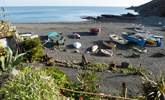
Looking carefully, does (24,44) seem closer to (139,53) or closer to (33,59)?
(33,59)

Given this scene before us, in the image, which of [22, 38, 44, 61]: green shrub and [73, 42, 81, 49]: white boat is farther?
[73, 42, 81, 49]: white boat

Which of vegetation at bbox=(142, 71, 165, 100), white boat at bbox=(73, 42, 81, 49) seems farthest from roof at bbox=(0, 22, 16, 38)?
vegetation at bbox=(142, 71, 165, 100)

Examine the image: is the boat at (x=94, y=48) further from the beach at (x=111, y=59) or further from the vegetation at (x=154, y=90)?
the vegetation at (x=154, y=90)

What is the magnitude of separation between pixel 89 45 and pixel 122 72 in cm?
1388

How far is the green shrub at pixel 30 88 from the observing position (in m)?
12.2

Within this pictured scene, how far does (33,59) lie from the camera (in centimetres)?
3052

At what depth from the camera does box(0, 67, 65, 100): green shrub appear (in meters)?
12.2

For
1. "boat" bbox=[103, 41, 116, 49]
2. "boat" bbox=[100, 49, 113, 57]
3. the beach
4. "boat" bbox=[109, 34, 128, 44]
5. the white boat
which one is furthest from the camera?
"boat" bbox=[109, 34, 128, 44]

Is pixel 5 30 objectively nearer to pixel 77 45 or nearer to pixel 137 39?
pixel 77 45

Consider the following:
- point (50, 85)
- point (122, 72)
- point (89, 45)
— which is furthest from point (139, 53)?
point (50, 85)

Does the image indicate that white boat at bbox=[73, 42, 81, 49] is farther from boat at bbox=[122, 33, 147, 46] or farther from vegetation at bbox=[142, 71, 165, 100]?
vegetation at bbox=[142, 71, 165, 100]

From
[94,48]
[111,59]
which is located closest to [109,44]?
[94,48]

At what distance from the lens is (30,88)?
12.4 meters

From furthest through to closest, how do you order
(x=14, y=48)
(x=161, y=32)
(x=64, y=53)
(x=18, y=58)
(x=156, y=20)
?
(x=156, y=20), (x=161, y=32), (x=64, y=53), (x=14, y=48), (x=18, y=58)
